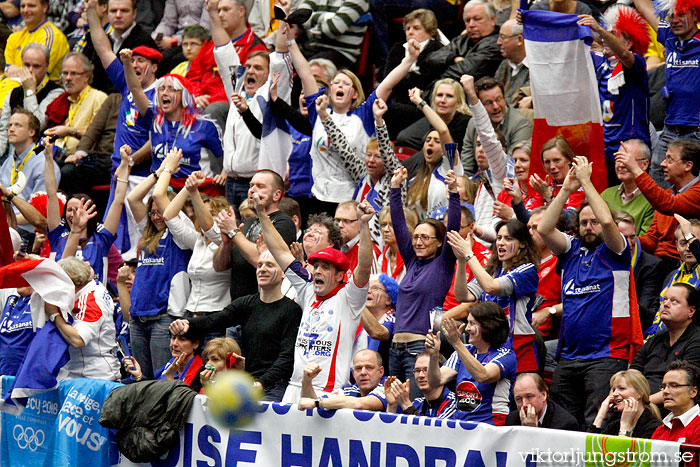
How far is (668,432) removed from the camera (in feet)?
21.8

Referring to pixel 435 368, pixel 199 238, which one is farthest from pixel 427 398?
pixel 199 238

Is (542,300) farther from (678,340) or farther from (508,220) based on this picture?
(678,340)

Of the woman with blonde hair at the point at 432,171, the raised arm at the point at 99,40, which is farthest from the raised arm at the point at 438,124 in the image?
the raised arm at the point at 99,40

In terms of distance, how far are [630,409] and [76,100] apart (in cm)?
884

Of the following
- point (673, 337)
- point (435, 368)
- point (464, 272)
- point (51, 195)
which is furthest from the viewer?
point (51, 195)

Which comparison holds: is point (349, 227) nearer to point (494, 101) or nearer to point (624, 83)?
point (494, 101)

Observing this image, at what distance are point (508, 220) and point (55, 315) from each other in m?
3.50

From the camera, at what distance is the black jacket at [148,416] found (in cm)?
759

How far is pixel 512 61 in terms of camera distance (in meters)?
11.2

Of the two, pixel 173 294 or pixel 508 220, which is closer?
pixel 508 220

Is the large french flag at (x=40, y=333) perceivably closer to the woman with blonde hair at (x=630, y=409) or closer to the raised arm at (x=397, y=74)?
the raised arm at (x=397, y=74)

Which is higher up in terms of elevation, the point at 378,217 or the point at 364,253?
the point at 364,253

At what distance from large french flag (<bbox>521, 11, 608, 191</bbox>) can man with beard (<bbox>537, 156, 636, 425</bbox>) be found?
157cm

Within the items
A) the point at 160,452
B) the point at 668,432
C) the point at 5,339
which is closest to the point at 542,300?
the point at 668,432
